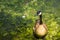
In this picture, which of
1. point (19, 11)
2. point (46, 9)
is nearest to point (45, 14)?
point (46, 9)

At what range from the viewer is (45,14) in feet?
15.2

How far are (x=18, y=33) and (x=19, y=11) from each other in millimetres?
783

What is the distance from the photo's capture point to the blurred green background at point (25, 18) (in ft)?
13.6

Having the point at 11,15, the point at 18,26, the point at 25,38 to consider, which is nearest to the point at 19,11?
the point at 11,15

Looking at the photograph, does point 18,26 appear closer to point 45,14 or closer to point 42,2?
point 45,14

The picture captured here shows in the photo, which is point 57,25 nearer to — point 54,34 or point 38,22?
point 54,34

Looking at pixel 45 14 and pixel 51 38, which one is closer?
pixel 51 38

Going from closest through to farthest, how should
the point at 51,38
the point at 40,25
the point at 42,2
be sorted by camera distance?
the point at 40,25
the point at 51,38
the point at 42,2

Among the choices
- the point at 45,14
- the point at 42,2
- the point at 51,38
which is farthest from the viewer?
the point at 42,2

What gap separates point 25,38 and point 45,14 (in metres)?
0.94

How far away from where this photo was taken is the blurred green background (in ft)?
13.6

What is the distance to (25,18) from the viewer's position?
451cm

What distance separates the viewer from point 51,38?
4.06 meters

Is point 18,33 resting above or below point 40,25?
below
